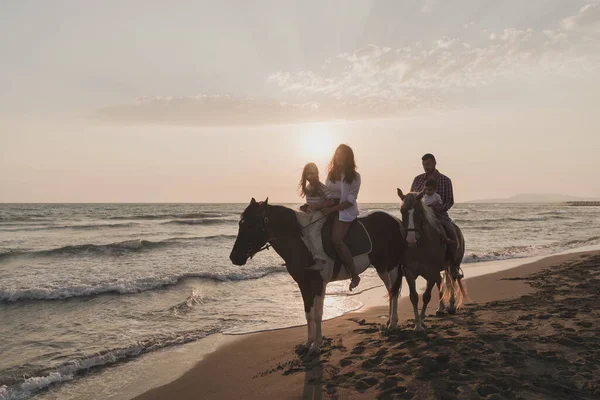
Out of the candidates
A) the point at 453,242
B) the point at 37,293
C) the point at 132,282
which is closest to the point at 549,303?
the point at 453,242

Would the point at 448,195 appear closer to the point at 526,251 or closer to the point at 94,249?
the point at 526,251

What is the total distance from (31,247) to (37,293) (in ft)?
44.0

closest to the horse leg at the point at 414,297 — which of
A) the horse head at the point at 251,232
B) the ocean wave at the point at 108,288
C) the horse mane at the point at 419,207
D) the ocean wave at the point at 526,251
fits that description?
the horse mane at the point at 419,207

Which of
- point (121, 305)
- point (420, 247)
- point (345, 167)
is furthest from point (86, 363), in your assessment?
point (420, 247)

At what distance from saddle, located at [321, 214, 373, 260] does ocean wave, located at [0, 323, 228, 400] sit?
3515 mm

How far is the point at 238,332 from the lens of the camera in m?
7.96

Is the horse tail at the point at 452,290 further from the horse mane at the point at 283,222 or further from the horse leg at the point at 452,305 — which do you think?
Answer: the horse mane at the point at 283,222

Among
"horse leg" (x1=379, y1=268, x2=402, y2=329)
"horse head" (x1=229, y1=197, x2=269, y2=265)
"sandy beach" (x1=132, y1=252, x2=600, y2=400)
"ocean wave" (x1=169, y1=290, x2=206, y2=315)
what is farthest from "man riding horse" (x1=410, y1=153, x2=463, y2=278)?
"ocean wave" (x1=169, y1=290, x2=206, y2=315)

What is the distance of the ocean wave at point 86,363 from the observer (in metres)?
5.49

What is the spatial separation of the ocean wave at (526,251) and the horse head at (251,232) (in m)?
14.3

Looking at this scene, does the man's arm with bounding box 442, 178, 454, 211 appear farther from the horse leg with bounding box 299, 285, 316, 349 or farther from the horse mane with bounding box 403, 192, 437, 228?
the horse leg with bounding box 299, 285, 316, 349

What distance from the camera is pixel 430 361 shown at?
4805mm

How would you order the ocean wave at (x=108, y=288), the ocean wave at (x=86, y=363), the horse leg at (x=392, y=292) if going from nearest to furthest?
the ocean wave at (x=86, y=363)
the horse leg at (x=392, y=292)
the ocean wave at (x=108, y=288)

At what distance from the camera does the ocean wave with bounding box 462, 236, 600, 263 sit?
18.2 m
